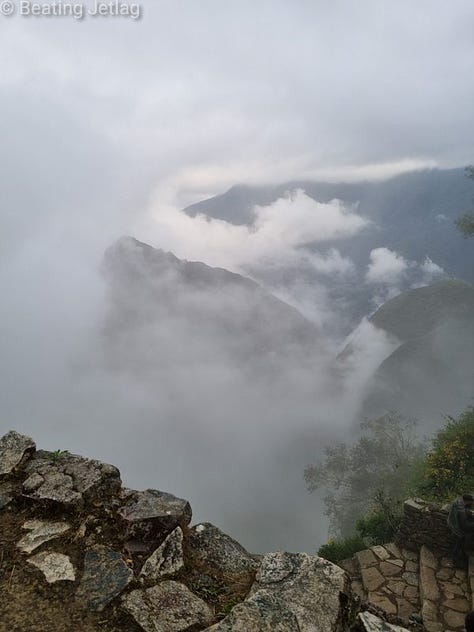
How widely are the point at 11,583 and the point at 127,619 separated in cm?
108

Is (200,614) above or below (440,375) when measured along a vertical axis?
below

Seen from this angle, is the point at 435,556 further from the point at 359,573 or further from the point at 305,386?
the point at 305,386

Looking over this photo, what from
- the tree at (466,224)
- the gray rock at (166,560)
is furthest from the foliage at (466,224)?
the gray rock at (166,560)

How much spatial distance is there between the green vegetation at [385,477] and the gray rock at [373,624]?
724 cm

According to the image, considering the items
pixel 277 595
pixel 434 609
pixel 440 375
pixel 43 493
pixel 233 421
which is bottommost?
pixel 434 609

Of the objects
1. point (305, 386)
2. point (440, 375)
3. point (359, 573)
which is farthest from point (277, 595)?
point (305, 386)

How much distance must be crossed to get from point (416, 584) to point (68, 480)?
23.8 ft

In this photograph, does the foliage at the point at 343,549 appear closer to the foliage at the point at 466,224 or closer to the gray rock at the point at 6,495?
the gray rock at the point at 6,495

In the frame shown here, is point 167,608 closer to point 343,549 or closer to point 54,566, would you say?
point 54,566

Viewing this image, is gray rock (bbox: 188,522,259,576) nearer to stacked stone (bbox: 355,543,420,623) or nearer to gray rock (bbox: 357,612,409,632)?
gray rock (bbox: 357,612,409,632)

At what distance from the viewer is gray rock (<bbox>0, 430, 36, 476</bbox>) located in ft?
16.0

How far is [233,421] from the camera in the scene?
186750 mm

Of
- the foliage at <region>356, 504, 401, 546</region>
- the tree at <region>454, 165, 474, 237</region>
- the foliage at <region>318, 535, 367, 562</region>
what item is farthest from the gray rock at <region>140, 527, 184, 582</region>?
the tree at <region>454, 165, 474, 237</region>

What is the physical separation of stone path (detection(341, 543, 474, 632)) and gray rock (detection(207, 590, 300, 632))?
4864mm
